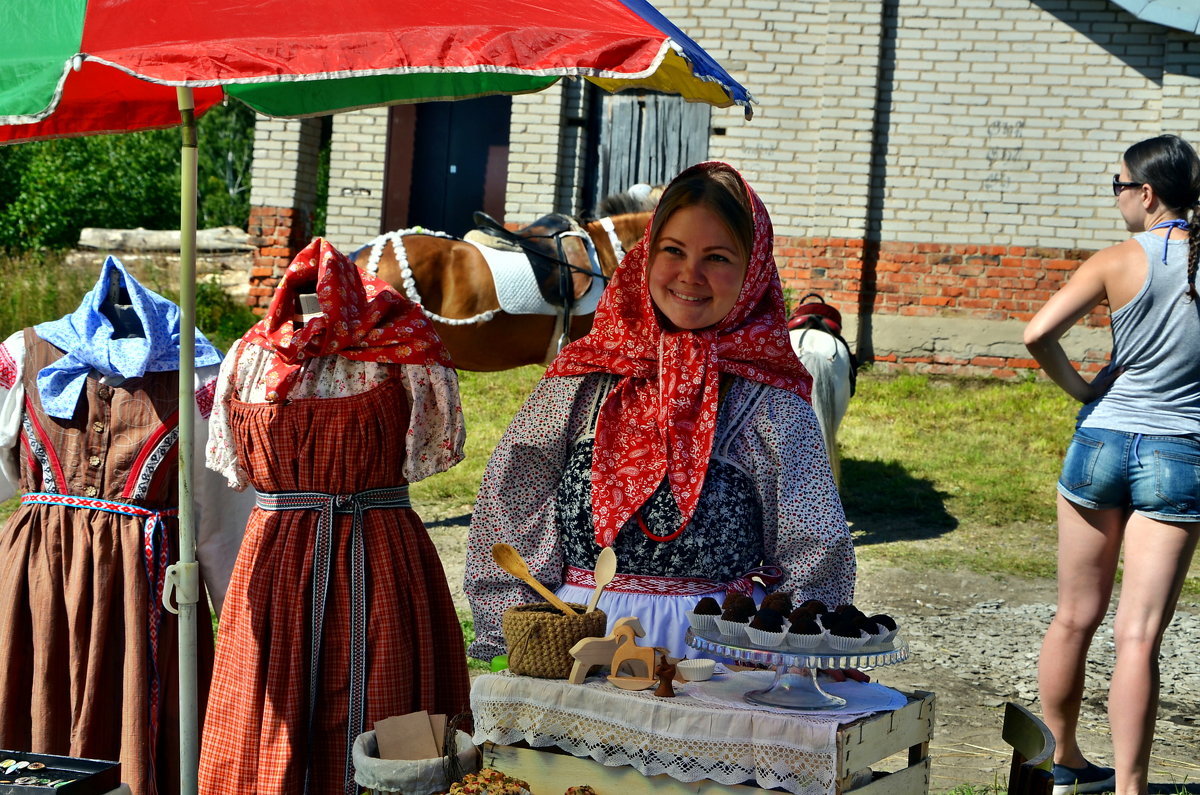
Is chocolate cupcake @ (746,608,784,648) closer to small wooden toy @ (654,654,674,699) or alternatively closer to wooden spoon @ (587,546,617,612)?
small wooden toy @ (654,654,674,699)

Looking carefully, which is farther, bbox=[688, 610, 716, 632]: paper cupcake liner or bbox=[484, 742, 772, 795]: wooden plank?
bbox=[688, 610, 716, 632]: paper cupcake liner

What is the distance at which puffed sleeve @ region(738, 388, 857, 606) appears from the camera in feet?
8.57

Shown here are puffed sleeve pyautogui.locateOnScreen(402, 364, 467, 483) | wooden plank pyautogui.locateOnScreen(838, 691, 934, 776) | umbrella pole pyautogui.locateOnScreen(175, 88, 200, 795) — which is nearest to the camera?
wooden plank pyautogui.locateOnScreen(838, 691, 934, 776)

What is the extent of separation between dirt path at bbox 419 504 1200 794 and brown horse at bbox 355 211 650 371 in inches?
46.6

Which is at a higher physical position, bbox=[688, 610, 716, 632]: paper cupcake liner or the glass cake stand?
bbox=[688, 610, 716, 632]: paper cupcake liner

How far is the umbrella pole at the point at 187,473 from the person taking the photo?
2.81 m

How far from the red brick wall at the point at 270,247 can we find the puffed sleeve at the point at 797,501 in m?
10.6

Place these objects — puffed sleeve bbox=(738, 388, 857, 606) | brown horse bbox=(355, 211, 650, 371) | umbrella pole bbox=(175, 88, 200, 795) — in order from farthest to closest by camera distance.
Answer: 1. brown horse bbox=(355, 211, 650, 371)
2. umbrella pole bbox=(175, 88, 200, 795)
3. puffed sleeve bbox=(738, 388, 857, 606)

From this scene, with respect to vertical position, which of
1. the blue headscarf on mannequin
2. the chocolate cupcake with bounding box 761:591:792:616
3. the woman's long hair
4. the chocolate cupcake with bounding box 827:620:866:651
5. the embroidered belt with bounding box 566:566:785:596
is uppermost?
the woman's long hair

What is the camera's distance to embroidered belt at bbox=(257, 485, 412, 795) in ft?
10.1

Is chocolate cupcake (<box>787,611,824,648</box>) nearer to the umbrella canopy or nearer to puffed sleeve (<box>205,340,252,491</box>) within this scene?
the umbrella canopy

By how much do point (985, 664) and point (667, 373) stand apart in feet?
10.7

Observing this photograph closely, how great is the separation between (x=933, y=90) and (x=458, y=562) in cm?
734

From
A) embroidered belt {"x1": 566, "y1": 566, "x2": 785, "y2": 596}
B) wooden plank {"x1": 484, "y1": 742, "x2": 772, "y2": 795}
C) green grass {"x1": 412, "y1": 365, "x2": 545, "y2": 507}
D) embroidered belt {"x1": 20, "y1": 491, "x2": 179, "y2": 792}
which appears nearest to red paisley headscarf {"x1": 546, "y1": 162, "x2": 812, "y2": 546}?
embroidered belt {"x1": 566, "y1": 566, "x2": 785, "y2": 596}
